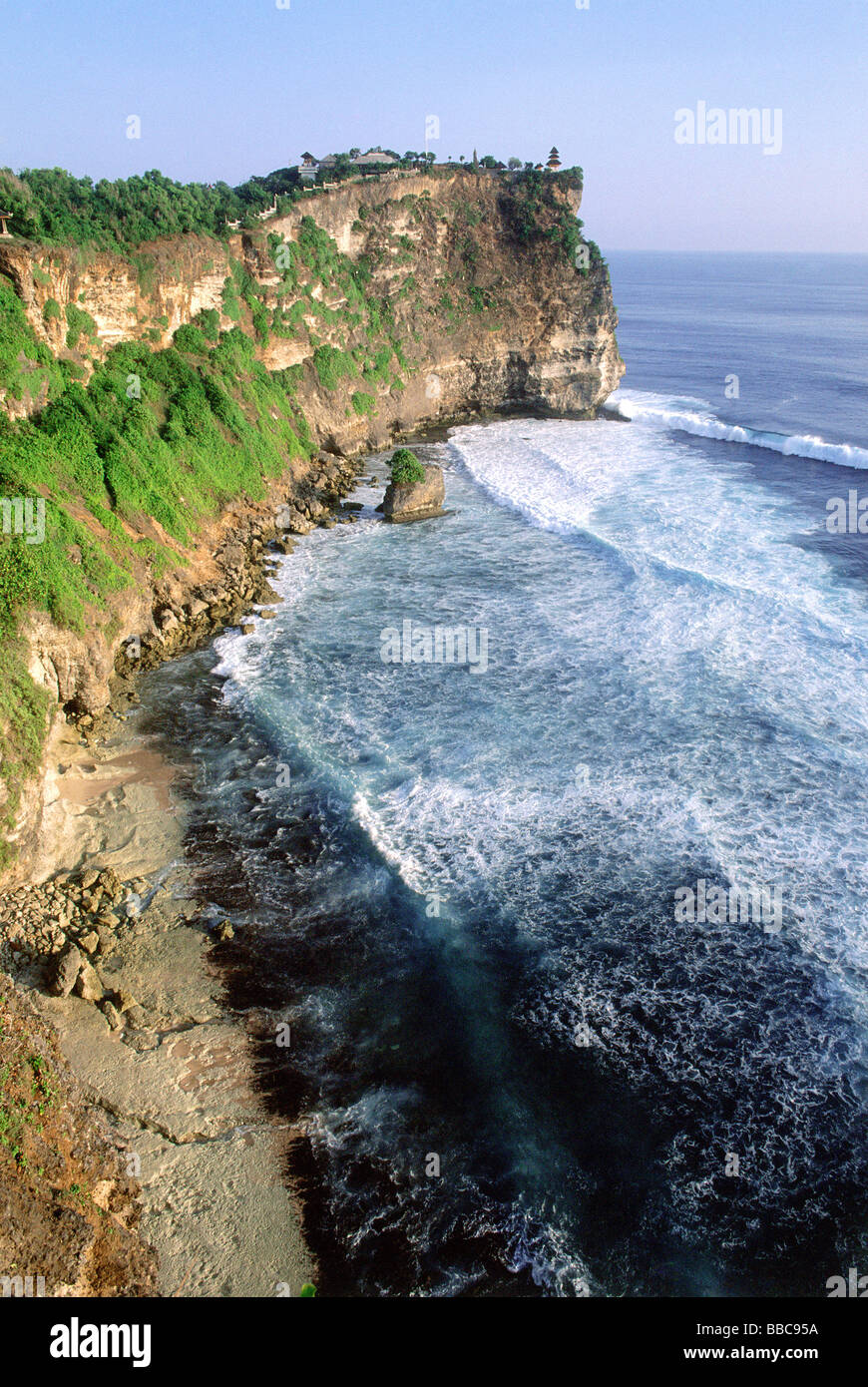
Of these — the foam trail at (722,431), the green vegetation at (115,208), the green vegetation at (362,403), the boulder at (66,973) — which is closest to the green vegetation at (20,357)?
the green vegetation at (115,208)

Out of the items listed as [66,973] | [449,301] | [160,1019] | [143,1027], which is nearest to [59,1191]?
[143,1027]

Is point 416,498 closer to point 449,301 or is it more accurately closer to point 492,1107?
point 449,301

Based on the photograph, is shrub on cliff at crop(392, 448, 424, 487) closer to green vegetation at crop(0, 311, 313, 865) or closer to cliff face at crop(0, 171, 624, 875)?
cliff face at crop(0, 171, 624, 875)

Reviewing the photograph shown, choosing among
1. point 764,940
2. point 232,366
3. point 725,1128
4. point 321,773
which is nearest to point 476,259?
point 232,366

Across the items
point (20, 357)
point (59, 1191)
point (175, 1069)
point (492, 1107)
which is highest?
point (20, 357)

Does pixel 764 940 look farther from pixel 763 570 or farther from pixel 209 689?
pixel 763 570

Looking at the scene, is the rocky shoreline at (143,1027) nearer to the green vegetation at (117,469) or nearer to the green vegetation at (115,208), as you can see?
the green vegetation at (117,469)
